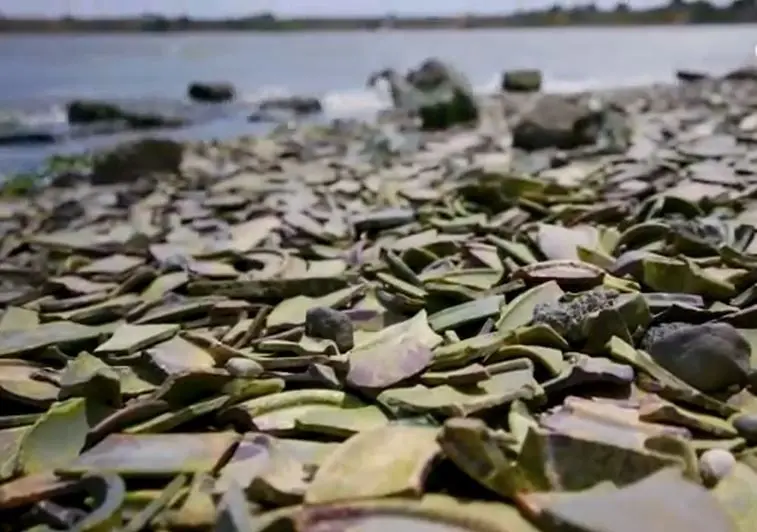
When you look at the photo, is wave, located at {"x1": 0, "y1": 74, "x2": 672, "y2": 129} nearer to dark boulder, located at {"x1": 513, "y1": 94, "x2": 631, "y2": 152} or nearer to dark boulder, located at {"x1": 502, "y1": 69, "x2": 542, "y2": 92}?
dark boulder, located at {"x1": 502, "y1": 69, "x2": 542, "y2": 92}

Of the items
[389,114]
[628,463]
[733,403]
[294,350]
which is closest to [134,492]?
[294,350]

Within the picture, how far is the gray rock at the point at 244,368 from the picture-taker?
2.00 meters

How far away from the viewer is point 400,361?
6.58 feet

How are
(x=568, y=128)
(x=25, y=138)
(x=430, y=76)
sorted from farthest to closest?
(x=430, y=76), (x=25, y=138), (x=568, y=128)

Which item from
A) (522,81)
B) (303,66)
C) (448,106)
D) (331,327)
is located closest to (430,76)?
(448,106)

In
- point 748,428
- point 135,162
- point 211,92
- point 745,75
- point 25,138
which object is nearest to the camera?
point 748,428

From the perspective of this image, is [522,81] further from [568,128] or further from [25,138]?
[568,128]

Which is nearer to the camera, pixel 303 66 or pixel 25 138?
pixel 25 138

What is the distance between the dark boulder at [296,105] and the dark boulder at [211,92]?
1677mm

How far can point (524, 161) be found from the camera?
5191 millimetres

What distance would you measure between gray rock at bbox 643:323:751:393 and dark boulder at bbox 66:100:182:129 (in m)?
9.55

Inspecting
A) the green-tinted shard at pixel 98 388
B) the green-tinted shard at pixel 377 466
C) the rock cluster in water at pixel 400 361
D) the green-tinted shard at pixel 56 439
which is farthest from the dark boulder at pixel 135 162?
the green-tinted shard at pixel 377 466

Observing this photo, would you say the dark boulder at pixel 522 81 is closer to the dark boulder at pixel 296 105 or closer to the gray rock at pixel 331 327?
the dark boulder at pixel 296 105

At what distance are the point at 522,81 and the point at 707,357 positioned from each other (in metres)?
12.5
